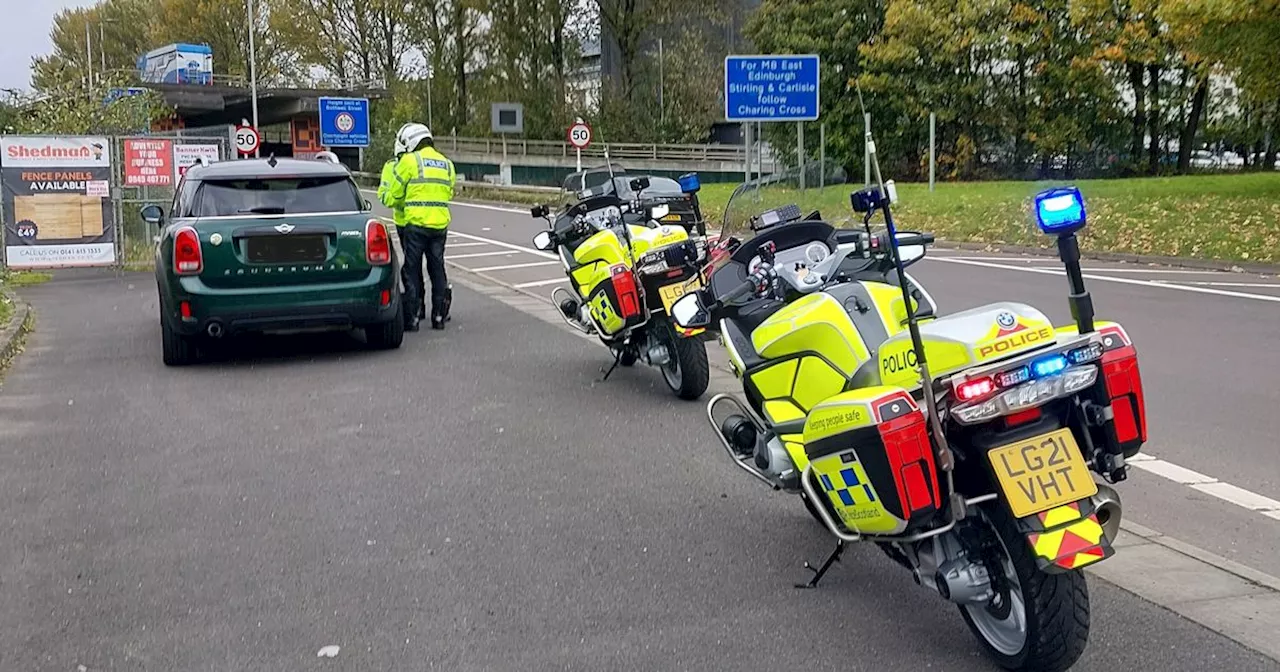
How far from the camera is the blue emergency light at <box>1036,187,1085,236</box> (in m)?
3.73

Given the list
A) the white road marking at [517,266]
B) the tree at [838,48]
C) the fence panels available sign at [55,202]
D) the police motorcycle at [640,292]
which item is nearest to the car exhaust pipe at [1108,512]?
the police motorcycle at [640,292]

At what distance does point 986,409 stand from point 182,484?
14.1 feet

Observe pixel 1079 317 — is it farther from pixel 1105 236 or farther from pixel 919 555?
pixel 1105 236

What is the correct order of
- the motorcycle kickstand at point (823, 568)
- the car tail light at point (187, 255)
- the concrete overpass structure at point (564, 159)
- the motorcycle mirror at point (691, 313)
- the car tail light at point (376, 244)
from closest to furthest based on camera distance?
the motorcycle kickstand at point (823, 568) → the motorcycle mirror at point (691, 313) → the car tail light at point (187, 255) → the car tail light at point (376, 244) → the concrete overpass structure at point (564, 159)

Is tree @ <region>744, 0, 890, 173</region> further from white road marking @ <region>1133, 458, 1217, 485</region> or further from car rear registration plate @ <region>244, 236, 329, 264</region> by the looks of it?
white road marking @ <region>1133, 458, 1217, 485</region>

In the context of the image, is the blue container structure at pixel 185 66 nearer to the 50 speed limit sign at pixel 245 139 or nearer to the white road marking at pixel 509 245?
the 50 speed limit sign at pixel 245 139

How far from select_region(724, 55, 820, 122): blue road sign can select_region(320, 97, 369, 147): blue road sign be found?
898 inches

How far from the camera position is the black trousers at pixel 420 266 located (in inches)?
452

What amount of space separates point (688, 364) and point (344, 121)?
37947mm

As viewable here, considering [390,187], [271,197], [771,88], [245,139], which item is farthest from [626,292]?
[245,139]

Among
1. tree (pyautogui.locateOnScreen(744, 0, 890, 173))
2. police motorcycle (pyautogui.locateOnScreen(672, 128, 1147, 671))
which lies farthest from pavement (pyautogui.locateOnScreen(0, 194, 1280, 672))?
tree (pyautogui.locateOnScreen(744, 0, 890, 173))

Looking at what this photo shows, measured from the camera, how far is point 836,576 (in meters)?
4.96

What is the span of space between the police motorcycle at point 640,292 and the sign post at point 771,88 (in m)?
15.2

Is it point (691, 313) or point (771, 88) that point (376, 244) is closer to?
point (691, 313)
